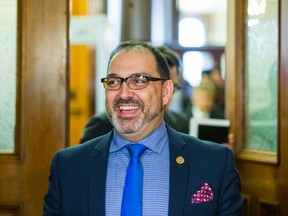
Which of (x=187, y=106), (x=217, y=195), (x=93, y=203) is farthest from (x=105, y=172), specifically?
(x=187, y=106)

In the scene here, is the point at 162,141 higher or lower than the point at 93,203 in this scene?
higher

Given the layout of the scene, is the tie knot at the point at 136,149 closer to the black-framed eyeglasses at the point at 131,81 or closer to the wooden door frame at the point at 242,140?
the black-framed eyeglasses at the point at 131,81

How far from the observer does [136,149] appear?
2.03 m

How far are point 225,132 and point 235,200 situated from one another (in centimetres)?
161

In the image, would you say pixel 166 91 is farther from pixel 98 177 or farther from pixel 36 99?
pixel 36 99

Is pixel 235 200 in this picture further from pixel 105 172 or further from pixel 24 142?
pixel 24 142

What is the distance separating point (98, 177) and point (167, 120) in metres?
1.36

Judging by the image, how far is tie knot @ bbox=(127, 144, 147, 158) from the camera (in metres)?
2.02

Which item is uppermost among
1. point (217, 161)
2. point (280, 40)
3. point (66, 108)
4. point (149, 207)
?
point (280, 40)

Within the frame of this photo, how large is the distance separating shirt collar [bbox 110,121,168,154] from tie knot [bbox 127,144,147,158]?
2 centimetres

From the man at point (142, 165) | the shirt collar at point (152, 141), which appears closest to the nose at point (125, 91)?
the man at point (142, 165)

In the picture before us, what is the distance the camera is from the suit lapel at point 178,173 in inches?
75.6

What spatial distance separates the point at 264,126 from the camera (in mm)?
3176

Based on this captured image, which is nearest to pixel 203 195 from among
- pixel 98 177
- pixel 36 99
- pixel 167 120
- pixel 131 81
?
pixel 98 177
